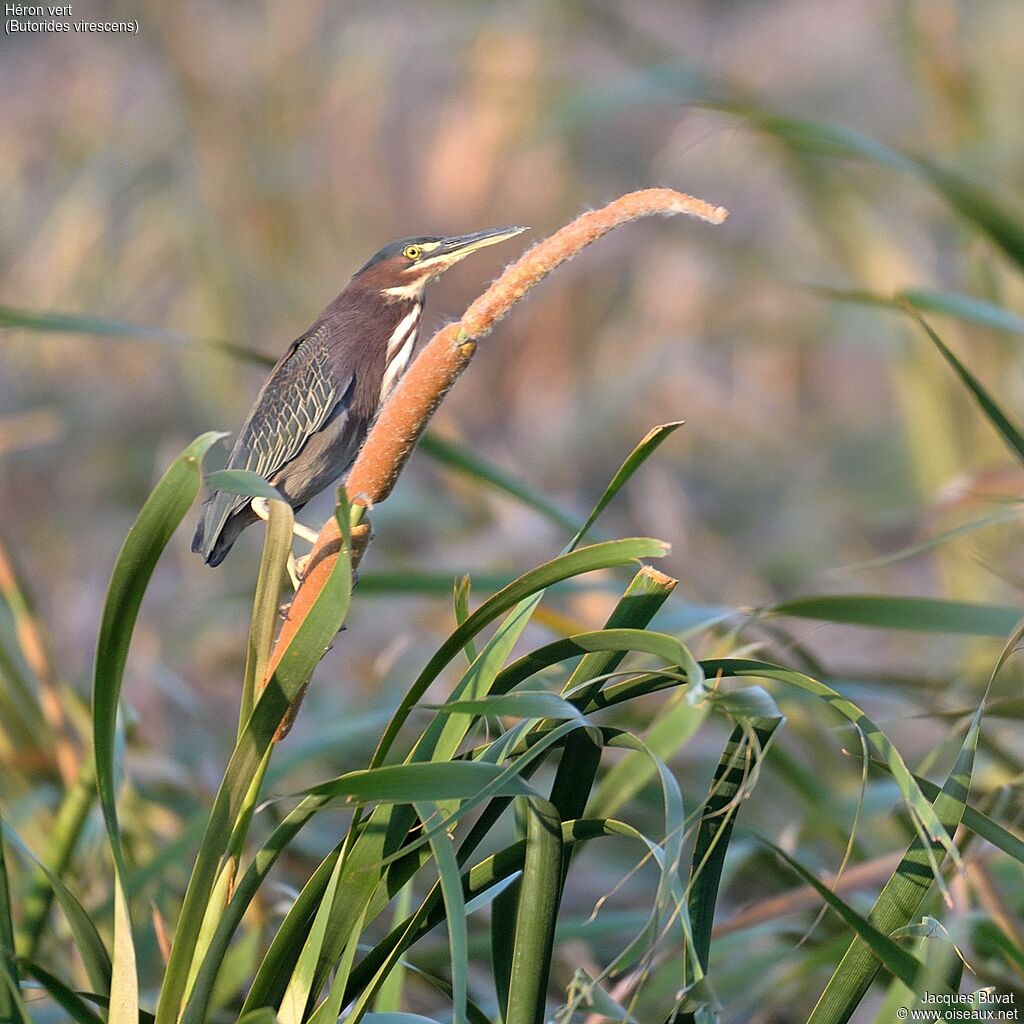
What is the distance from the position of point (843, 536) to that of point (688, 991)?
2787 mm

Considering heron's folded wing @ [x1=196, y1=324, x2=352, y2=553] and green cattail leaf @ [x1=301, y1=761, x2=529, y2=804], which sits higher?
heron's folded wing @ [x1=196, y1=324, x2=352, y2=553]

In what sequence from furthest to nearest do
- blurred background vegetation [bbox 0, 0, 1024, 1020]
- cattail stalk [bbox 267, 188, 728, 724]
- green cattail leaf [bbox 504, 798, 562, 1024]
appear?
blurred background vegetation [bbox 0, 0, 1024, 1020]
green cattail leaf [bbox 504, 798, 562, 1024]
cattail stalk [bbox 267, 188, 728, 724]

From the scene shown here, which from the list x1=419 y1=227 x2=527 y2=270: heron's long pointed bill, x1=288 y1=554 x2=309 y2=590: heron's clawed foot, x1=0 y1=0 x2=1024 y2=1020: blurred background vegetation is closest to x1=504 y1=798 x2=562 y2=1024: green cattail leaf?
x1=288 y1=554 x2=309 y2=590: heron's clawed foot

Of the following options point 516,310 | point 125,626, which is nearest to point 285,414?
point 125,626

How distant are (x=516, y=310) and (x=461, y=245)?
111 inches

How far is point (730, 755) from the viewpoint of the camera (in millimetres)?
579

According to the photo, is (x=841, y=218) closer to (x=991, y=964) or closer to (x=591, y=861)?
(x=591, y=861)

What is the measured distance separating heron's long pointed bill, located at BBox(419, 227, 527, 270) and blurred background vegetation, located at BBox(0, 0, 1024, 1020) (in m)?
0.91

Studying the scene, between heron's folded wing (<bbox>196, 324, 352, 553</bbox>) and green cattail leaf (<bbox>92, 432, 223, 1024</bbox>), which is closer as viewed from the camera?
green cattail leaf (<bbox>92, 432, 223, 1024</bbox>)

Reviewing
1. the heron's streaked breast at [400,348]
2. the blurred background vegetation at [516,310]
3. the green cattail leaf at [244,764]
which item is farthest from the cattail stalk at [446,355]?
the blurred background vegetation at [516,310]

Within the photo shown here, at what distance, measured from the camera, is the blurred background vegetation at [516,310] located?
211 centimetres

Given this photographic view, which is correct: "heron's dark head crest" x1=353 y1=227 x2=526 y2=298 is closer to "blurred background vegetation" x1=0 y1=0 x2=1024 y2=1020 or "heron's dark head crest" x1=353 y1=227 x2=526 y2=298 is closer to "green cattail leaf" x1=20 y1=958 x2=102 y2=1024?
"green cattail leaf" x1=20 y1=958 x2=102 y2=1024

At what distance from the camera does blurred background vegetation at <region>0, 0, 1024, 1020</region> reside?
6.93 ft

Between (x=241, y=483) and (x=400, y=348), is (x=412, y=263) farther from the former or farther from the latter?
(x=241, y=483)
